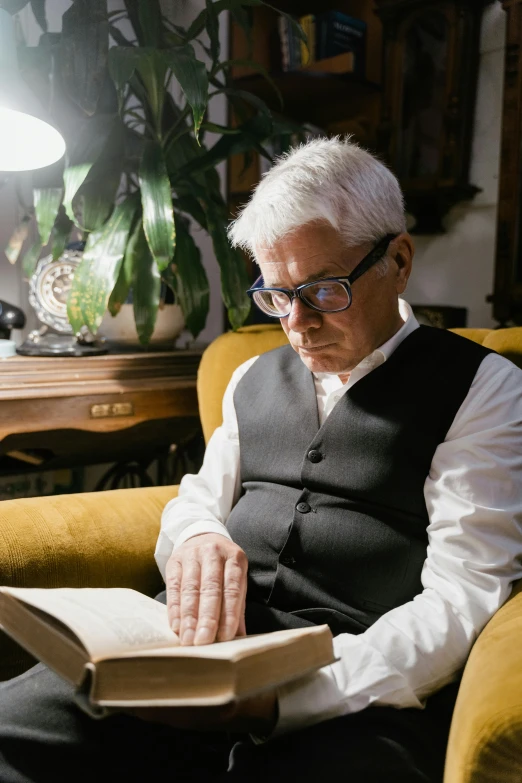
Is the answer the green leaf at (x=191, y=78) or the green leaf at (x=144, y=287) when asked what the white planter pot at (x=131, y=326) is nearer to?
the green leaf at (x=144, y=287)

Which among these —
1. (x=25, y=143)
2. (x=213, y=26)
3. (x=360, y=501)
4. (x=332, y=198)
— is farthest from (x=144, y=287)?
(x=360, y=501)

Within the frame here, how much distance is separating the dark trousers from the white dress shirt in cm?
3

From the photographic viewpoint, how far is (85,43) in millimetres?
1587

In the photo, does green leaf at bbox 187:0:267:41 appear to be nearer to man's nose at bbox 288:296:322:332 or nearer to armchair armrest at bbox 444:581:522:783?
man's nose at bbox 288:296:322:332

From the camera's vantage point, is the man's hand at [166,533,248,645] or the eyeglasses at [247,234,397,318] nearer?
the man's hand at [166,533,248,645]

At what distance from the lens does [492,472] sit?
92 centimetres

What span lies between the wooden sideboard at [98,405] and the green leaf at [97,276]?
0.39ft

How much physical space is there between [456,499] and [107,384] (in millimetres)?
995

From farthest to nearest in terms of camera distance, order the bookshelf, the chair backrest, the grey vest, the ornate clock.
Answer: the bookshelf → the ornate clock → the chair backrest → the grey vest

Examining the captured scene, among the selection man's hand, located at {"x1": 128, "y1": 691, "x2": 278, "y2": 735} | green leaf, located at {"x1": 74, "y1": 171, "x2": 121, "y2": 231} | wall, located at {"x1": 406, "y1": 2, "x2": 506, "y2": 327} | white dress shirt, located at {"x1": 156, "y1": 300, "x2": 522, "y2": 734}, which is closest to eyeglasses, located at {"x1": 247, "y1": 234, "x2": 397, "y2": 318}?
white dress shirt, located at {"x1": 156, "y1": 300, "x2": 522, "y2": 734}

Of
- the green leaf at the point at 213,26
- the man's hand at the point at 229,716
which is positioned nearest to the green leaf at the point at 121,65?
the green leaf at the point at 213,26

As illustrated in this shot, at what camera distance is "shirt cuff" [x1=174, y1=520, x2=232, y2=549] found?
1053 millimetres

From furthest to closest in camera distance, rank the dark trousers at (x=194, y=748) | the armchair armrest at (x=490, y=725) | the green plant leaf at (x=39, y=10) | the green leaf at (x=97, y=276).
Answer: the green plant leaf at (x=39, y=10) < the green leaf at (x=97, y=276) < the dark trousers at (x=194, y=748) < the armchair armrest at (x=490, y=725)

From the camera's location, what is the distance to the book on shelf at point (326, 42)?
2.16 m
